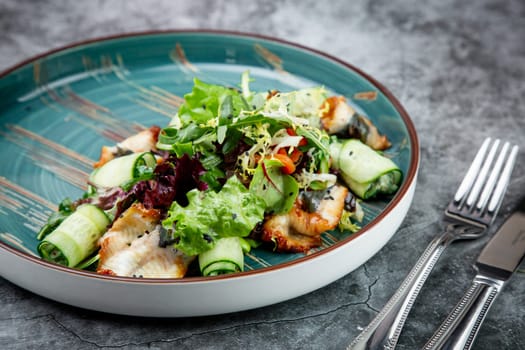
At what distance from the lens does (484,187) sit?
3434 mm

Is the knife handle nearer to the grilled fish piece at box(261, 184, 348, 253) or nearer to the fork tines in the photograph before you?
the fork tines

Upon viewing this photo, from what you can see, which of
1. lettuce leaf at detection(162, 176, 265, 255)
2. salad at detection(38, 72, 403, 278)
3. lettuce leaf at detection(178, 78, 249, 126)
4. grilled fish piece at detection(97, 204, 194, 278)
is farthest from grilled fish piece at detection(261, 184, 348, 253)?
lettuce leaf at detection(178, 78, 249, 126)

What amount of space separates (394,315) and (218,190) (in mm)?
974

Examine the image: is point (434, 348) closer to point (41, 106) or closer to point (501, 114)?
point (501, 114)

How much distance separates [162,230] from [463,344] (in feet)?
4.33

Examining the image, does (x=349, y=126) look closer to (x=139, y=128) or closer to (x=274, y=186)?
(x=274, y=186)

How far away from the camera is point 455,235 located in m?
3.18

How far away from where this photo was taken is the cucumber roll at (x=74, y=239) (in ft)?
9.17

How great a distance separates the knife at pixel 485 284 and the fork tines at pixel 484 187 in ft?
0.40

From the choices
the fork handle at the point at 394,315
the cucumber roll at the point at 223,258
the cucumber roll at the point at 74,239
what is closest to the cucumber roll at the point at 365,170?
the fork handle at the point at 394,315

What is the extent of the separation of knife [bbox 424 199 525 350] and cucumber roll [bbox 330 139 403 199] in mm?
574

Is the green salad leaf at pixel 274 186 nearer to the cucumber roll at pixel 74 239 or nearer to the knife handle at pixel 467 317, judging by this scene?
the cucumber roll at pixel 74 239

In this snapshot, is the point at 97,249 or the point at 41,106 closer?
the point at 97,249

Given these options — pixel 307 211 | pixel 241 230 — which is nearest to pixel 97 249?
pixel 241 230
